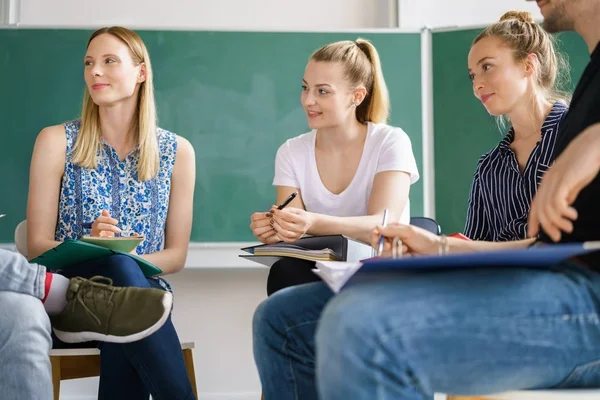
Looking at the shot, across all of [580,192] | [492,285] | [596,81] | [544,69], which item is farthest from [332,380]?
[544,69]

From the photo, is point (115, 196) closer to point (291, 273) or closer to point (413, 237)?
point (291, 273)

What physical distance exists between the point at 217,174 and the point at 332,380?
7.96 feet

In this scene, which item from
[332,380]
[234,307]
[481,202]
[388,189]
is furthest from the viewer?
[234,307]

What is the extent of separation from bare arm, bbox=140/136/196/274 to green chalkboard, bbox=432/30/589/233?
4.26ft

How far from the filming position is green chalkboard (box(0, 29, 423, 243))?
11.0 feet

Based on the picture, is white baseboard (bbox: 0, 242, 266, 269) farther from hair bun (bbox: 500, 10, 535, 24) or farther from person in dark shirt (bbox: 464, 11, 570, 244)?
hair bun (bbox: 500, 10, 535, 24)

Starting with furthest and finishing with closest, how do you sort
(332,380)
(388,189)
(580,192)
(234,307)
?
(234,307) → (388,189) → (580,192) → (332,380)

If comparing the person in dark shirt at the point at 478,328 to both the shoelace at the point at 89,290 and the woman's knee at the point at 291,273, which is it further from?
the woman's knee at the point at 291,273

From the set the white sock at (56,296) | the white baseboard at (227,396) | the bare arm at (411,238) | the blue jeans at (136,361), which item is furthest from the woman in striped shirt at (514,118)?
the white baseboard at (227,396)

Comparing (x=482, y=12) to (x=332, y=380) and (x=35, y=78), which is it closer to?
(x=35, y=78)

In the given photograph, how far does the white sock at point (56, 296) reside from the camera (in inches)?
69.8

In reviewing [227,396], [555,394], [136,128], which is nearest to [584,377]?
[555,394]

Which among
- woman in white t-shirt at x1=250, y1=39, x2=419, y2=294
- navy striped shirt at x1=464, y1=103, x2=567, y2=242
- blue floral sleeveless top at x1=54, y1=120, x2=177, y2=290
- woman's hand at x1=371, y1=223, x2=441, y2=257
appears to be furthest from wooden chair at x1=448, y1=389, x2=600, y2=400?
blue floral sleeveless top at x1=54, y1=120, x2=177, y2=290

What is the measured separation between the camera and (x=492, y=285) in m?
1.01
